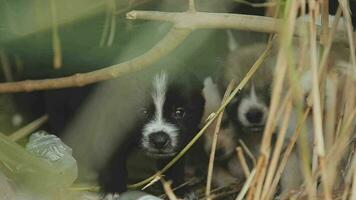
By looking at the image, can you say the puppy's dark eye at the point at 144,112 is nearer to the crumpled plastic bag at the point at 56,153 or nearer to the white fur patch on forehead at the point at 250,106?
the crumpled plastic bag at the point at 56,153

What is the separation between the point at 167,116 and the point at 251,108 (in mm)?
348

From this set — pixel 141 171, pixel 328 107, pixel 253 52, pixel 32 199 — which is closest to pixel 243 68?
pixel 253 52

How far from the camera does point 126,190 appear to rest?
2830 millimetres

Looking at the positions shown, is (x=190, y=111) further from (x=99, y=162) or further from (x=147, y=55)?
(x=147, y=55)

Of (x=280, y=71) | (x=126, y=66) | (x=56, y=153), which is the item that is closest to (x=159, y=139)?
(x=56, y=153)

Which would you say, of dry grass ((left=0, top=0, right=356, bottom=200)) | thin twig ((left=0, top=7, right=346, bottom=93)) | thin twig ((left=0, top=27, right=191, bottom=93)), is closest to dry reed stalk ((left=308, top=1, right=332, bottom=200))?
dry grass ((left=0, top=0, right=356, bottom=200))

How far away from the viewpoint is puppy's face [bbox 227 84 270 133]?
291 cm

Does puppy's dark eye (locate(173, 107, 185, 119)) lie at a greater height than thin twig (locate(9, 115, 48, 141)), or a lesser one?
greater

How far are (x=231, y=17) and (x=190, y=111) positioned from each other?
24.9 inches

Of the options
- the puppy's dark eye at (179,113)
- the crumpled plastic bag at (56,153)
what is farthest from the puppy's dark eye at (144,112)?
the crumpled plastic bag at (56,153)

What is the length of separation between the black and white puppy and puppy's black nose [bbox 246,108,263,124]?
0.19m

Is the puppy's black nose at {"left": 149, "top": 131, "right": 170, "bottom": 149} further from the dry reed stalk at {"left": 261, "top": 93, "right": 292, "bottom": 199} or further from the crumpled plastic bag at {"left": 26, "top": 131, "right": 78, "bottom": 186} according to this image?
the dry reed stalk at {"left": 261, "top": 93, "right": 292, "bottom": 199}

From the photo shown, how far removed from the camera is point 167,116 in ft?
9.03

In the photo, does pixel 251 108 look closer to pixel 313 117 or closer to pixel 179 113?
pixel 179 113
